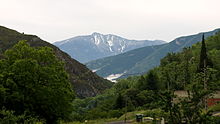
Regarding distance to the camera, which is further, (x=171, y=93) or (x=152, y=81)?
(x=152, y=81)

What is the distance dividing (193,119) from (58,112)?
29.4m

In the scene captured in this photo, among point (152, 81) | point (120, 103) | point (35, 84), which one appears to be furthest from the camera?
point (152, 81)

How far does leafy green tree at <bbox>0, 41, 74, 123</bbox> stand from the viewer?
36219 millimetres

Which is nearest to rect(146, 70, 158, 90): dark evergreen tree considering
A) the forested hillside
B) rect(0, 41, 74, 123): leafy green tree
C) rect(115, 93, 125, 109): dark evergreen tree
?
the forested hillside

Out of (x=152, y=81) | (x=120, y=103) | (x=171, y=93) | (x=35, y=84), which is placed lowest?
(x=120, y=103)

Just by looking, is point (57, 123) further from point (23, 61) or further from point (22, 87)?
point (23, 61)

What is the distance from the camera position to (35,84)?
37625 mm

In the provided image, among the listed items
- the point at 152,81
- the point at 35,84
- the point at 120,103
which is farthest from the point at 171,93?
the point at 152,81

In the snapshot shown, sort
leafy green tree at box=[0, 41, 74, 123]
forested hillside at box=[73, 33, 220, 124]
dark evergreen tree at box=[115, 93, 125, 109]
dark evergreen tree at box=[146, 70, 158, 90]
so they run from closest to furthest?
1. forested hillside at box=[73, 33, 220, 124]
2. leafy green tree at box=[0, 41, 74, 123]
3. dark evergreen tree at box=[115, 93, 125, 109]
4. dark evergreen tree at box=[146, 70, 158, 90]

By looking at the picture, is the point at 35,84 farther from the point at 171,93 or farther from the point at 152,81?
the point at 152,81

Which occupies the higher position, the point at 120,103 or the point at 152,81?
the point at 152,81

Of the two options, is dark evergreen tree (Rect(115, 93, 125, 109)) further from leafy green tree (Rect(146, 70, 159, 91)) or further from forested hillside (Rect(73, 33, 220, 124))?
leafy green tree (Rect(146, 70, 159, 91))

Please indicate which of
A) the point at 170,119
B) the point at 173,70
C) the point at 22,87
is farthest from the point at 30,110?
the point at 173,70

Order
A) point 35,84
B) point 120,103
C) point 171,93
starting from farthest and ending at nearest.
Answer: point 120,103 < point 35,84 < point 171,93
